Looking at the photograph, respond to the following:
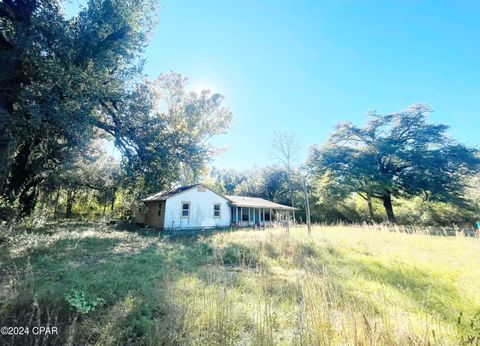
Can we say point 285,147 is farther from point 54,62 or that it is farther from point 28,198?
point 28,198

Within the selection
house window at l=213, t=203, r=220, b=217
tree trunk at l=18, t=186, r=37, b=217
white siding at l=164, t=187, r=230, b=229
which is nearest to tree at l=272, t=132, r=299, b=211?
white siding at l=164, t=187, r=230, b=229

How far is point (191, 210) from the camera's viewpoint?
19891mm

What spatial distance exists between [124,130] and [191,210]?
1021cm

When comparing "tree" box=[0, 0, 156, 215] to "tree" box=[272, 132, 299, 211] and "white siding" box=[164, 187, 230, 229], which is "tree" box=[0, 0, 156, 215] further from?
"tree" box=[272, 132, 299, 211]

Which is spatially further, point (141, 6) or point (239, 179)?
point (239, 179)

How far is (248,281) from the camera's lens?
15.6ft

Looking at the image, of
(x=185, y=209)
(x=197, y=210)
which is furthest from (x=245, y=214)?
(x=185, y=209)

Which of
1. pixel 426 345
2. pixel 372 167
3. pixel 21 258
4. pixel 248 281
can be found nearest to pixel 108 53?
pixel 21 258

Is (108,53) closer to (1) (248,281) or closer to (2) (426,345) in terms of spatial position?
(1) (248,281)

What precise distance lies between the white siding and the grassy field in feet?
35.3

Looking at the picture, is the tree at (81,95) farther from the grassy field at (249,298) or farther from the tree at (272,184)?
the tree at (272,184)

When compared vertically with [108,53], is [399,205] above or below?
below

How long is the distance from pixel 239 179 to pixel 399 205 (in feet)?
88.6

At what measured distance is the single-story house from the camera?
18938 mm
